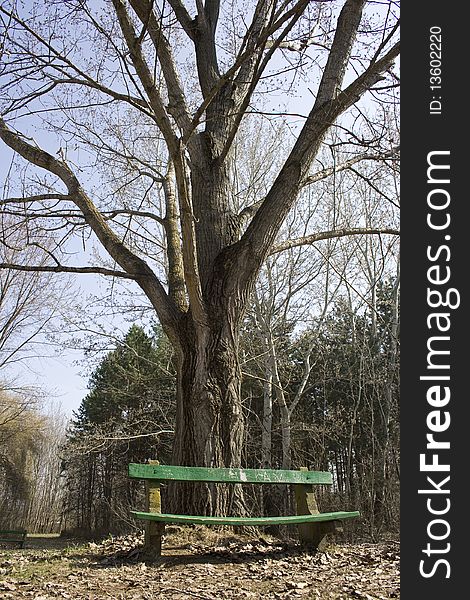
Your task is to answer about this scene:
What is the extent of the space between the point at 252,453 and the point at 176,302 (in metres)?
10.5

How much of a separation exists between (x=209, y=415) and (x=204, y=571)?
1.65m

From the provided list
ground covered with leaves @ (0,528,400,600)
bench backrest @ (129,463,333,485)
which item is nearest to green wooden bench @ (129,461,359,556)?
bench backrest @ (129,463,333,485)

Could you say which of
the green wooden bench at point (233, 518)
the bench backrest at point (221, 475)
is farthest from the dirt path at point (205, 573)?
the bench backrest at point (221, 475)

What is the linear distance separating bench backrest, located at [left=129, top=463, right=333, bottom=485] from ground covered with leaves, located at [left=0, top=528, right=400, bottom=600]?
0.55 metres

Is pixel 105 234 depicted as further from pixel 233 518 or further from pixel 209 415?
pixel 233 518

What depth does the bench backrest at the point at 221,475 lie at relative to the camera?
4562 millimetres

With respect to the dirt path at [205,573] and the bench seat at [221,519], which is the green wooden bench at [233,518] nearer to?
the bench seat at [221,519]

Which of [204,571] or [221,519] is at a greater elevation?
[221,519]

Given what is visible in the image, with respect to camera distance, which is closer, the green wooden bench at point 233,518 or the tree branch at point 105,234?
the green wooden bench at point 233,518

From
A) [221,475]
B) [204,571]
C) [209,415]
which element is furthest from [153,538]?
[209,415]

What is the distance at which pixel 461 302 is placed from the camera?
10.5 ft

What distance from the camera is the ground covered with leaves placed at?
11.9 feet

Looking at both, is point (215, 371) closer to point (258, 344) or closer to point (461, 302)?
point (461, 302)

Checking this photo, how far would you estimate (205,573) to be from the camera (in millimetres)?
4105
